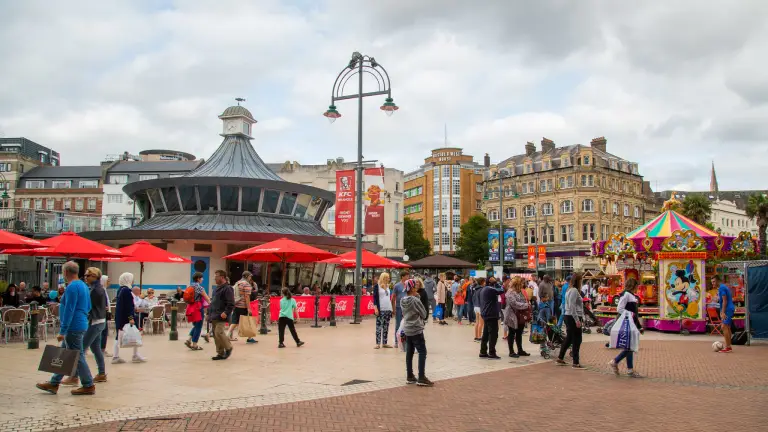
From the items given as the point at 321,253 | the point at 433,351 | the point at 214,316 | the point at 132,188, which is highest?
the point at 132,188

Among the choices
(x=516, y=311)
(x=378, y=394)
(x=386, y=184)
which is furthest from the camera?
(x=386, y=184)

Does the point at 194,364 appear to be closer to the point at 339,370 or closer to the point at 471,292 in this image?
the point at 339,370

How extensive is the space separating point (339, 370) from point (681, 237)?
13.6 metres

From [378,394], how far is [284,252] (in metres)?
13.0

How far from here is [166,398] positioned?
27.3ft

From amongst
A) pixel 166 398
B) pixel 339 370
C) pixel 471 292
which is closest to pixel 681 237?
pixel 471 292

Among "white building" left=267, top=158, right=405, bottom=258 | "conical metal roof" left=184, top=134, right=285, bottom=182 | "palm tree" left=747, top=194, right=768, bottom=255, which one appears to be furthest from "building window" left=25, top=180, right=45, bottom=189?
"palm tree" left=747, top=194, right=768, bottom=255

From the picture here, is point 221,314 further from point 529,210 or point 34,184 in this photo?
point 34,184

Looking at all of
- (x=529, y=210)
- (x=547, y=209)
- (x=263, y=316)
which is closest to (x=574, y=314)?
(x=263, y=316)

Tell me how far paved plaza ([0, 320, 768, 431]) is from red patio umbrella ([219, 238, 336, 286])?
7.38 meters

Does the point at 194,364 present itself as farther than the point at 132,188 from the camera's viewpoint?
No

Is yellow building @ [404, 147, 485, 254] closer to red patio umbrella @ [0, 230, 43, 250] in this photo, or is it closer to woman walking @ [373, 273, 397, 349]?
woman walking @ [373, 273, 397, 349]

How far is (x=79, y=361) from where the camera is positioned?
8.12 metres

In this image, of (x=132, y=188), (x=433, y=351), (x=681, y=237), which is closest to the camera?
(x=433, y=351)
